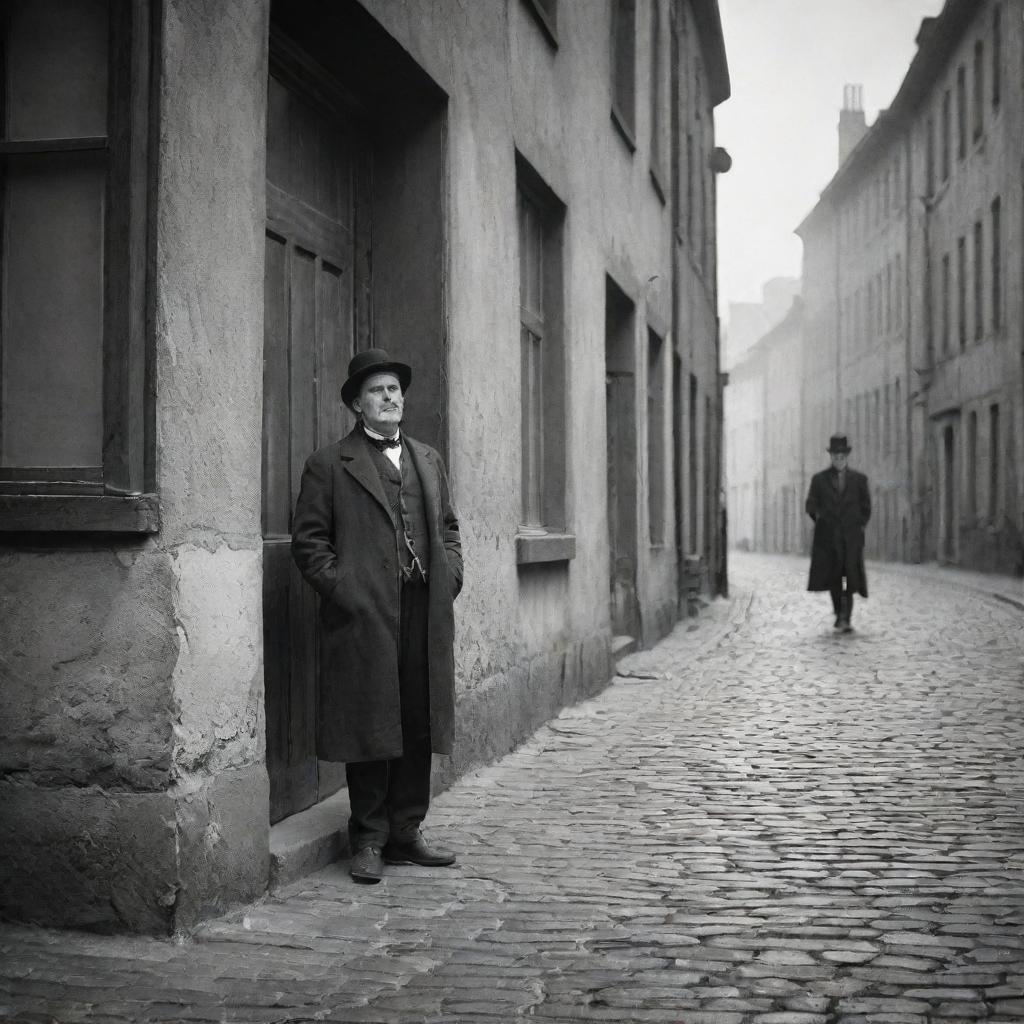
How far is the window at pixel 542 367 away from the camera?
9.09m

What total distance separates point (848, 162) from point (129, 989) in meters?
38.6

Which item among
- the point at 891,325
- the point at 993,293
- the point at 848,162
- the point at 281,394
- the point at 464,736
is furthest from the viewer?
the point at 848,162

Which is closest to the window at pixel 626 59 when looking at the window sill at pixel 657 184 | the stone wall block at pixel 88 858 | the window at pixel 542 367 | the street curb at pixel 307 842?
the window sill at pixel 657 184

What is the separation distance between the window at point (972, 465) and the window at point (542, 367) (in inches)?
782

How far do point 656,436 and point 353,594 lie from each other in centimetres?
1014

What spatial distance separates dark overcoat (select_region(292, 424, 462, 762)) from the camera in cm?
486

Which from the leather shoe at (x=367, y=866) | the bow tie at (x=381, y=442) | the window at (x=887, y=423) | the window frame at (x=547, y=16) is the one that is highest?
the window frame at (x=547, y=16)

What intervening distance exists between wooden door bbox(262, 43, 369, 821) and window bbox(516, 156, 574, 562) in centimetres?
286

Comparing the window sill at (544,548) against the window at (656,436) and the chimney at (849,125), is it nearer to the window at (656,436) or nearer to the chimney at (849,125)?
the window at (656,436)

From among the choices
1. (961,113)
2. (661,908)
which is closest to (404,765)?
(661,908)

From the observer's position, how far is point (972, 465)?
2786 cm

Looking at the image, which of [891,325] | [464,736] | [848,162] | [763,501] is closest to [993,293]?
[891,325]

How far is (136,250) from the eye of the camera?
415cm

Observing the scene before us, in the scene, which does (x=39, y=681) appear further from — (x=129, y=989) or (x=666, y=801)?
(x=666, y=801)
